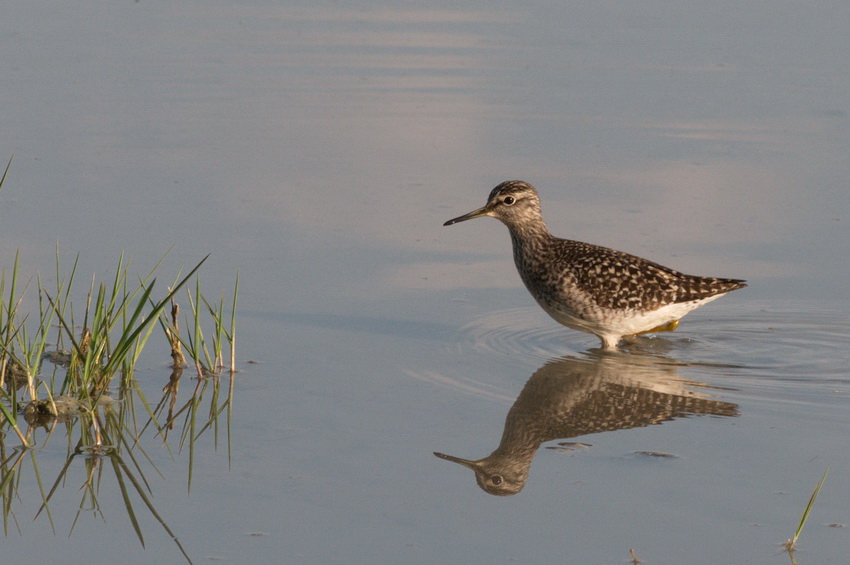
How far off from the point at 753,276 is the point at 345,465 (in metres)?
5.04

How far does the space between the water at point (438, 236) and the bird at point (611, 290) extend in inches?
10.8

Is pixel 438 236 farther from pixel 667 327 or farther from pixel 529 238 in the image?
pixel 667 327

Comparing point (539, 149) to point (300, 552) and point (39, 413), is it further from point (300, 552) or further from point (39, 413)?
point (300, 552)

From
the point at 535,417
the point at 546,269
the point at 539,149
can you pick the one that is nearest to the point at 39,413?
the point at 535,417

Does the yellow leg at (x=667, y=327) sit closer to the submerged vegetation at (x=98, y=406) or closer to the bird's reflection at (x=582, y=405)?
the bird's reflection at (x=582, y=405)

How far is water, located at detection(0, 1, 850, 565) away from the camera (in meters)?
6.50

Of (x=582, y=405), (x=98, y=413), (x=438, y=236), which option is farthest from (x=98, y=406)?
(x=438, y=236)

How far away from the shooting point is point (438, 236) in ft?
38.2

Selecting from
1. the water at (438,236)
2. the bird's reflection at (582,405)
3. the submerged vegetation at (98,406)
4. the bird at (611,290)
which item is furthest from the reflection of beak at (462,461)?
the bird at (611,290)

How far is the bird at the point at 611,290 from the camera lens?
9.92 m

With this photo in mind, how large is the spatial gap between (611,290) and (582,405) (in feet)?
5.98

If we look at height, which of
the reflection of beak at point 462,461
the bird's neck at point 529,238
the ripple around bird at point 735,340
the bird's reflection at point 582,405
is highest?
the bird's neck at point 529,238

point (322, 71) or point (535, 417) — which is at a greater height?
point (322, 71)

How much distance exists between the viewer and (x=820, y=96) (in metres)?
15.4
